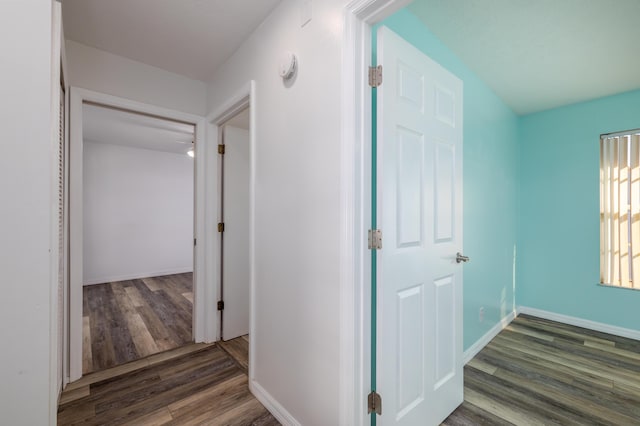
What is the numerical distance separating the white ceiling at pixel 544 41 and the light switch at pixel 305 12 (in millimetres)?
687

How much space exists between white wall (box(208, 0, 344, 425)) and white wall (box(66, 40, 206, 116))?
35.8 inches

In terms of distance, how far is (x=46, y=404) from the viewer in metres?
0.90

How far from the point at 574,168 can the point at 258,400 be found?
3.88 metres

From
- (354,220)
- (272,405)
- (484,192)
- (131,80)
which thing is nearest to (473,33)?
(484,192)

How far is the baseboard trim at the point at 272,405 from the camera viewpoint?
5.05ft

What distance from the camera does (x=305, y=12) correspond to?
4.69ft

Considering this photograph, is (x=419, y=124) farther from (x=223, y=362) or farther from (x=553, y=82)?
(x=223, y=362)

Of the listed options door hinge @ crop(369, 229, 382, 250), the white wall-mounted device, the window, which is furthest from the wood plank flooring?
the window

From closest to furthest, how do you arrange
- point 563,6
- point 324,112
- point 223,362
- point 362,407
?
point 362,407
point 324,112
point 563,6
point 223,362

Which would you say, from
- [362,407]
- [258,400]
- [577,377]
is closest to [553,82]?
[577,377]

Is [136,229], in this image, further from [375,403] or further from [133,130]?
[375,403]

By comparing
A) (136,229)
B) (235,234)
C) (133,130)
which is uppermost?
(133,130)

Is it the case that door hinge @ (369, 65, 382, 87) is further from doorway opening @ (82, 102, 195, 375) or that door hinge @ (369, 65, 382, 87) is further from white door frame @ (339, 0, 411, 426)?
doorway opening @ (82, 102, 195, 375)

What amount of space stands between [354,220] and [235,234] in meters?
1.83
